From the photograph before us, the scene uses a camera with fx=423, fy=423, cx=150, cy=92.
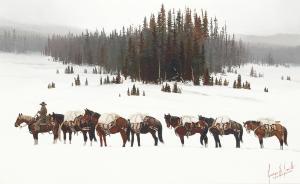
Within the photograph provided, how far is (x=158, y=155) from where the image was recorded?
16109 millimetres

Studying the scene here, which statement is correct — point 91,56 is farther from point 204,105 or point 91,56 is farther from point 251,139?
point 251,139

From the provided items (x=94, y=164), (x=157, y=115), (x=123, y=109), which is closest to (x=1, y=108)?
(x=123, y=109)

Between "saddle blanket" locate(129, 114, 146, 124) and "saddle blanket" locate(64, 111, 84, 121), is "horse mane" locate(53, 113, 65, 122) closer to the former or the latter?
"saddle blanket" locate(64, 111, 84, 121)

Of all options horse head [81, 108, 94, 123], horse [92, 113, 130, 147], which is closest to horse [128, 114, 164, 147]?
horse [92, 113, 130, 147]

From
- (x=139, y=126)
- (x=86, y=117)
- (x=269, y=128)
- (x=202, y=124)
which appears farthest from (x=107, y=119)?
(x=269, y=128)

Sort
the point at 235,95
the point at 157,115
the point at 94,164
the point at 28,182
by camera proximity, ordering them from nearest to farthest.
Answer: the point at 28,182, the point at 94,164, the point at 157,115, the point at 235,95

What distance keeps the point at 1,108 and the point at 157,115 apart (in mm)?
12979

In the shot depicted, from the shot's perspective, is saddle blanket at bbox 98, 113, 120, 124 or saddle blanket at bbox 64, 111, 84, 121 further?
saddle blanket at bbox 64, 111, 84, 121
